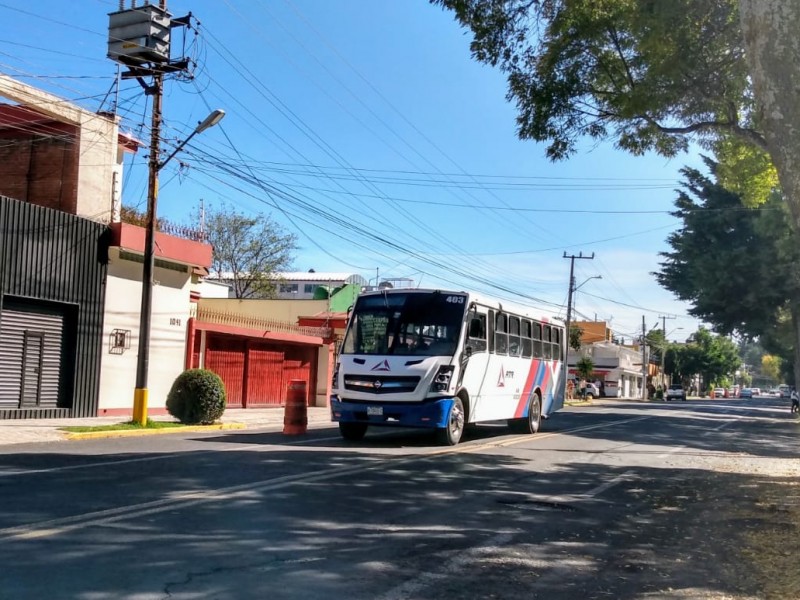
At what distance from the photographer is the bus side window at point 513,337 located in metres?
16.7

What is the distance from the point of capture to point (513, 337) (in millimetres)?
16938

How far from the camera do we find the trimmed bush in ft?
57.1

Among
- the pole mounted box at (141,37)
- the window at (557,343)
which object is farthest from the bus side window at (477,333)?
the pole mounted box at (141,37)

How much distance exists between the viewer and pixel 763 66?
7.97 metres

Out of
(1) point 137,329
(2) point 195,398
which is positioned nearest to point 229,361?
(1) point 137,329

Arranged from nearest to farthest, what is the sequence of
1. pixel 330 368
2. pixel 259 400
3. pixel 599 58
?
pixel 599 58 → pixel 259 400 → pixel 330 368

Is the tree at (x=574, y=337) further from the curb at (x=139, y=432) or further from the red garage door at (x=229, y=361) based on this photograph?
the curb at (x=139, y=432)

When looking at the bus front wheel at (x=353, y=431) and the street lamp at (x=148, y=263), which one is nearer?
the bus front wheel at (x=353, y=431)

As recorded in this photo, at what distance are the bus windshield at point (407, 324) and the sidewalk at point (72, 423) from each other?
542 centimetres

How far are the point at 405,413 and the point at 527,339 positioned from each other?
5784 millimetres

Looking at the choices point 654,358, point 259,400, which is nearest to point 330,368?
point 259,400

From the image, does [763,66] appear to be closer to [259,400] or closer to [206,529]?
[206,529]

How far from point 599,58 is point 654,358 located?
3768 inches

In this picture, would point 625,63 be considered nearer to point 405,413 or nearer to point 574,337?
point 405,413
